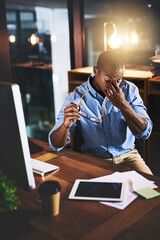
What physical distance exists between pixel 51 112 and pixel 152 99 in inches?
91.4

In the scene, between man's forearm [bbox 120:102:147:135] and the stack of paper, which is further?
man's forearm [bbox 120:102:147:135]

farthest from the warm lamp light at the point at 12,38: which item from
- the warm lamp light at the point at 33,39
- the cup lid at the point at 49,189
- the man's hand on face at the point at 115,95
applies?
the cup lid at the point at 49,189

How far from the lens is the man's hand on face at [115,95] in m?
1.89

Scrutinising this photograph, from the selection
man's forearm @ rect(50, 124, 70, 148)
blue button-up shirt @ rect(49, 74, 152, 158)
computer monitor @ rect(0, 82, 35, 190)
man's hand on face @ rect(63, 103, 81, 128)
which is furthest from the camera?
blue button-up shirt @ rect(49, 74, 152, 158)

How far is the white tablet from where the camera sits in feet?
4.28

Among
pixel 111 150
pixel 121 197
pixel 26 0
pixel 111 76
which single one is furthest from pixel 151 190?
pixel 26 0

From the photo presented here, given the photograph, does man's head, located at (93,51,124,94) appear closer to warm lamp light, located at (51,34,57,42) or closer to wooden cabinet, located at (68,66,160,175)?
wooden cabinet, located at (68,66,160,175)

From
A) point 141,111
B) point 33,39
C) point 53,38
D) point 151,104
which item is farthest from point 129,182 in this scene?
point 53,38

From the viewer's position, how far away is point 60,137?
1879 mm

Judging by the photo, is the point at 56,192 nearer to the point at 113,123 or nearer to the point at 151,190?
the point at 151,190

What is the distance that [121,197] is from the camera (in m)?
1.29

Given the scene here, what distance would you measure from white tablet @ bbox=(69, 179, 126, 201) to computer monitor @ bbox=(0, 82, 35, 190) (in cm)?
29

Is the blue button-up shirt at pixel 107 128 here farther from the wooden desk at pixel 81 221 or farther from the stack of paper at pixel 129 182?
the wooden desk at pixel 81 221

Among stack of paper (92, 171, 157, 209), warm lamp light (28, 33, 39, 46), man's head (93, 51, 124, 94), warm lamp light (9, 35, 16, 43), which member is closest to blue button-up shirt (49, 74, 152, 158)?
man's head (93, 51, 124, 94)
